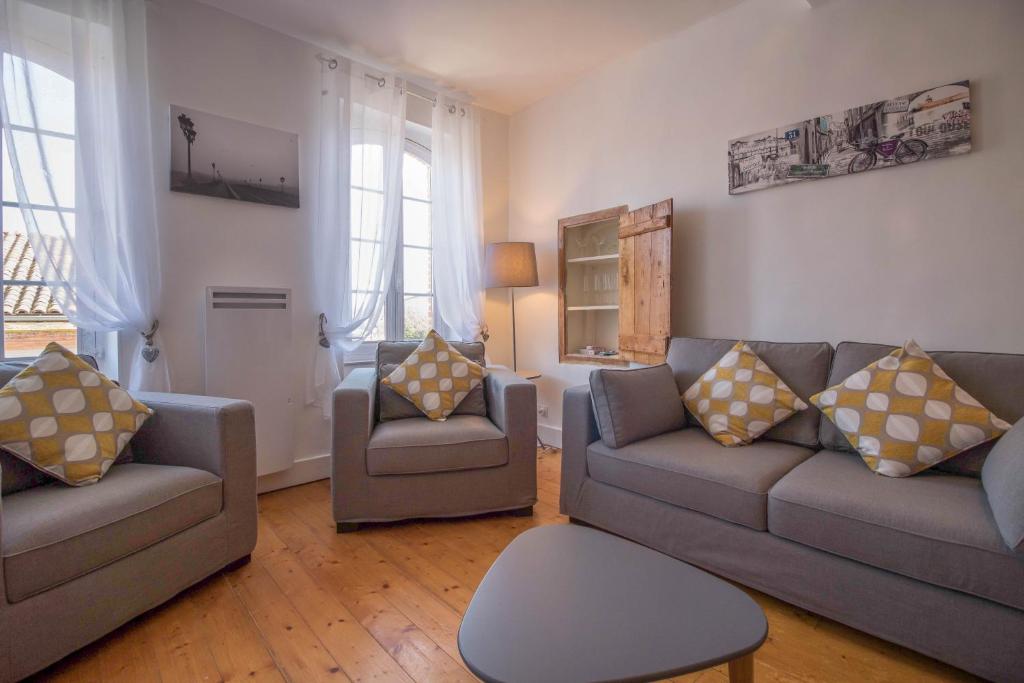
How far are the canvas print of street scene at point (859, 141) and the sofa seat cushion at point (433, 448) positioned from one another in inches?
73.0

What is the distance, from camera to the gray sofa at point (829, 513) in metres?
1.26

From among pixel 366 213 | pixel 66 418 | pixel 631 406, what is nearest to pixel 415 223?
pixel 366 213

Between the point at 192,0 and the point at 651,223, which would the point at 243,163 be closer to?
the point at 192,0

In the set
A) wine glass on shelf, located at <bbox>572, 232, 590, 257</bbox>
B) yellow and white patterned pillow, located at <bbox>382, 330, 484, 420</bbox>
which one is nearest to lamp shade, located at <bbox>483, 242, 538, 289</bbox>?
wine glass on shelf, located at <bbox>572, 232, 590, 257</bbox>

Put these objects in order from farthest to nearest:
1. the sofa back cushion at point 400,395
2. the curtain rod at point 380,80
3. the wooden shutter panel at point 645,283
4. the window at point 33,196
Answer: the curtain rod at point 380,80, the wooden shutter panel at point 645,283, the sofa back cushion at point 400,395, the window at point 33,196

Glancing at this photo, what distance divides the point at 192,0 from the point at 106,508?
248 cm

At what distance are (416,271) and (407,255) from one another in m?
0.13

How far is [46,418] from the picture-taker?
1575 mm

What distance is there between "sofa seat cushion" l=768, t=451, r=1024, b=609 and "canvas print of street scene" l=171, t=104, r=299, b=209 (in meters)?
2.83

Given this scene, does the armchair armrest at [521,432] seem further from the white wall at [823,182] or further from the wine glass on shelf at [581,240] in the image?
the wine glass on shelf at [581,240]

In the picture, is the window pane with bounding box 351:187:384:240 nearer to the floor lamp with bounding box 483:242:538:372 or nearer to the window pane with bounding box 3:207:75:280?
the floor lamp with bounding box 483:242:538:372

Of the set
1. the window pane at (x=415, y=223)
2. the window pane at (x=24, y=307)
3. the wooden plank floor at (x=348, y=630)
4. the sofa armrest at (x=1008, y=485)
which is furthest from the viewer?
the window pane at (x=415, y=223)

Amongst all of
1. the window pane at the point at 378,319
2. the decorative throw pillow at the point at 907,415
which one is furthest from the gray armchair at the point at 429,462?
the decorative throw pillow at the point at 907,415

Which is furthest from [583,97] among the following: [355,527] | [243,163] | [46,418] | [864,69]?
[46,418]
